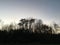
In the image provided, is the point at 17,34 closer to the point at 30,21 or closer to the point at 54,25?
the point at 30,21

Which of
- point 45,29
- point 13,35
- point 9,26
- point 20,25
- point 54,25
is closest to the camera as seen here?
point 13,35

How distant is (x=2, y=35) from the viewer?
40.9 metres

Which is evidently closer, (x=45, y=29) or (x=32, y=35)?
(x=32, y=35)

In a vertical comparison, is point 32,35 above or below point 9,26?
below

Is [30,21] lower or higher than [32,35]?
higher

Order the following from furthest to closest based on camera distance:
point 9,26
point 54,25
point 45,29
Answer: point 45,29 < point 54,25 < point 9,26

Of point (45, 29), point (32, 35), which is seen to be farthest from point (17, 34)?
point (45, 29)

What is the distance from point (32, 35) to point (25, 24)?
437 inches

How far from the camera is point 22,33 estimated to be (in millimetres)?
46031

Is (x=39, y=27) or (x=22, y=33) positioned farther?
(x=39, y=27)

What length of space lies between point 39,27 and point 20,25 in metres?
10.1

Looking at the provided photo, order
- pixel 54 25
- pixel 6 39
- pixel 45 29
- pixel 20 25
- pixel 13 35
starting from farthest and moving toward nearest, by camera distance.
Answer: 1. pixel 45 29
2. pixel 54 25
3. pixel 20 25
4. pixel 13 35
5. pixel 6 39

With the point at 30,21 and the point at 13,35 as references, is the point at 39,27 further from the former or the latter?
the point at 13,35

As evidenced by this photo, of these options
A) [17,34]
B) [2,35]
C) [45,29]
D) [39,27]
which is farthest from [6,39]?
[45,29]
